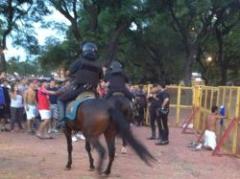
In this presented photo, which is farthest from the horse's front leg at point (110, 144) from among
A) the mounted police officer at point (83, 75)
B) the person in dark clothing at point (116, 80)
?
the person in dark clothing at point (116, 80)

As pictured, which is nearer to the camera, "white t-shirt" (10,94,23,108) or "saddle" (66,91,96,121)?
"saddle" (66,91,96,121)

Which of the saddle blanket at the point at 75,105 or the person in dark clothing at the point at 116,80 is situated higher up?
the person in dark clothing at the point at 116,80

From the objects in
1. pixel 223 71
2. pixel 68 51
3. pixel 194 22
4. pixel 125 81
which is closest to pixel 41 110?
pixel 125 81

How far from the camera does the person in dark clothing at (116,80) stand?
14.1 meters

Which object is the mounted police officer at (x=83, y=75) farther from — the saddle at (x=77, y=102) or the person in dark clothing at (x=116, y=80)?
the person in dark clothing at (x=116, y=80)

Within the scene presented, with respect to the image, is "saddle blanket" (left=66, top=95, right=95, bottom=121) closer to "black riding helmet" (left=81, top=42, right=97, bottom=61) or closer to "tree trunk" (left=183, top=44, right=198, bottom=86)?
"black riding helmet" (left=81, top=42, right=97, bottom=61)

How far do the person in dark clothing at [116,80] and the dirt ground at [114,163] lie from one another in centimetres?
147

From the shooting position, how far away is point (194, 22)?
151 ft

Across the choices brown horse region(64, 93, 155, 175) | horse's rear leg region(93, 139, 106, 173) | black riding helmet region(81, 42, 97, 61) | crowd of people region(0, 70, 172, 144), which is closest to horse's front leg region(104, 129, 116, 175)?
brown horse region(64, 93, 155, 175)

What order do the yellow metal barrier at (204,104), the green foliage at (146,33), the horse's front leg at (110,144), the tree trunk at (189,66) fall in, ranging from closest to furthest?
the horse's front leg at (110,144), the yellow metal barrier at (204,104), the green foliage at (146,33), the tree trunk at (189,66)

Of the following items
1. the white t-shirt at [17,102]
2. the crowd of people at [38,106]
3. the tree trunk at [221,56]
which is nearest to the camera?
the crowd of people at [38,106]

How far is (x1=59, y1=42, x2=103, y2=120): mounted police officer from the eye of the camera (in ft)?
38.0

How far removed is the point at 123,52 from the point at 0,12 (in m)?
21.3

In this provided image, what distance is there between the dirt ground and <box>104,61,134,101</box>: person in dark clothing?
4.84 feet
